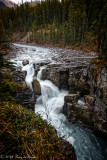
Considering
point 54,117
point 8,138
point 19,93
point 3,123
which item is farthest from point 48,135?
point 54,117

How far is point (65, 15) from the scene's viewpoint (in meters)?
61.7

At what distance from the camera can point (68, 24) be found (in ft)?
146

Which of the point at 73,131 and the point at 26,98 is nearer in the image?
the point at 26,98

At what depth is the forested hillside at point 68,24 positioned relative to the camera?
3216 cm

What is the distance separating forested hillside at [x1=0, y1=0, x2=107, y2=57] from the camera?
32.2m

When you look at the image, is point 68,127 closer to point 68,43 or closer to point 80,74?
point 80,74

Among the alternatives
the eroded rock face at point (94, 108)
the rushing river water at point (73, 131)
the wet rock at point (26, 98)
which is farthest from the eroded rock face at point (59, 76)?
Result: the wet rock at point (26, 98)

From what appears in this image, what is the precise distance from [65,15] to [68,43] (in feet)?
105

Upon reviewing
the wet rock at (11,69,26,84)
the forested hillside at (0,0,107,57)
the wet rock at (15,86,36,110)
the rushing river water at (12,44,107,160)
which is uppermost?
the forested hillside at (0,0,107,57)

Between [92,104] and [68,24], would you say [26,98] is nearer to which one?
[92,104]

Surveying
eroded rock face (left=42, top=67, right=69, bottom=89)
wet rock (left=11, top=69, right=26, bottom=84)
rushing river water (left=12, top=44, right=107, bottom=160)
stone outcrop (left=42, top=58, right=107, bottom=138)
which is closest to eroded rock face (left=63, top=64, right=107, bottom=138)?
A: stone outcrop (left=42, top=58, right=107, bottom=138)

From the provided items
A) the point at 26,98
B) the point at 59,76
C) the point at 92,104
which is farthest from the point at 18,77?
the point at 92,104

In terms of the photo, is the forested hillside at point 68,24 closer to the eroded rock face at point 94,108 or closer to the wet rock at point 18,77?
Result: the eroded rock face at point 94,108

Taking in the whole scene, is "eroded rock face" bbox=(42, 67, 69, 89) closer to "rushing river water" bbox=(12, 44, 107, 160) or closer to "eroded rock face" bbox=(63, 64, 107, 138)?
"rushing river water" bbox=(12, 44, 107, 160)
